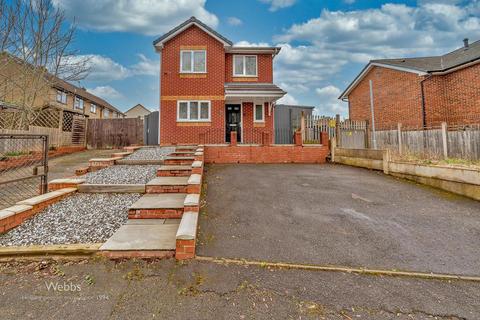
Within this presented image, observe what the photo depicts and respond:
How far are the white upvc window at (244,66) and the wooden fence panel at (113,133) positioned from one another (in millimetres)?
7834

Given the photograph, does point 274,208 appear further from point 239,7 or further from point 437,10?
point 437,10

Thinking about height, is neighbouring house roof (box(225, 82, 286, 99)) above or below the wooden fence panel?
above

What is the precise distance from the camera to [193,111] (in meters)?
13.8

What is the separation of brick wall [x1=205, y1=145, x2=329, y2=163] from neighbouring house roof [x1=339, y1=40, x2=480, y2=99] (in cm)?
1085

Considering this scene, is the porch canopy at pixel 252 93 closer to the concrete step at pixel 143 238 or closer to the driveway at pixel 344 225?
the driveway at pixel 344 225

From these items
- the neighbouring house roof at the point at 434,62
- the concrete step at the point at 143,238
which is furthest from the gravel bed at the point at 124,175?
the neighbouring house roof at the point at 434,62

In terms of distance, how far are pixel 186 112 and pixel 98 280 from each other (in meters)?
12.1

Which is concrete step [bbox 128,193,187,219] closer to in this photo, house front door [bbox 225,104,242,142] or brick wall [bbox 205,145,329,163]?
brick wall [bbox 205,145,329,163]

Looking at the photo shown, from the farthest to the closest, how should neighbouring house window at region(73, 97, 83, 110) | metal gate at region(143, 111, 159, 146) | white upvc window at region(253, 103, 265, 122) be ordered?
neighbouring house window at region(73, 97, 83, 110) → metal gate at region(143, 111, 159, 146) → white upvc window at region(253, 103, 265, 122)

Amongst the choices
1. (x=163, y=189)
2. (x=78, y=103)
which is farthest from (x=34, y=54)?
(x=78, y=103)

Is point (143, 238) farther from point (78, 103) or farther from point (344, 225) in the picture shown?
point (78, 103)

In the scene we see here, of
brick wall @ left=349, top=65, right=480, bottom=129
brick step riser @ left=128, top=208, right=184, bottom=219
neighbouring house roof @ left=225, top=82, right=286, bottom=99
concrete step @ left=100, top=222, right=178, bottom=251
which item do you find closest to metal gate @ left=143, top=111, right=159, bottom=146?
neighbouring house roof @ left=225, top=82, right=286, bottom=99

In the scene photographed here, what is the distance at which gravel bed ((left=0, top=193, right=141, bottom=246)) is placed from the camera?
351 cm

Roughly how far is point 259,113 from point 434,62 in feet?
47.8
